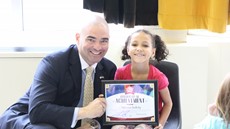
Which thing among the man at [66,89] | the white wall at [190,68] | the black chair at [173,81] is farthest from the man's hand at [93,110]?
the white wall at [190,68]

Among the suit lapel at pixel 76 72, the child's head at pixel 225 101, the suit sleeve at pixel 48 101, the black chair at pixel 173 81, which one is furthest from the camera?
the black chair at pixel 173 81

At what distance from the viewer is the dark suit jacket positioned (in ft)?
5.41

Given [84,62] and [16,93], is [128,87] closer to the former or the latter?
[84,62]

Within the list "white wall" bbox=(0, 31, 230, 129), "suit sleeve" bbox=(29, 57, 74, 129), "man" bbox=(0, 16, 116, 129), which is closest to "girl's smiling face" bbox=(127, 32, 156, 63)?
"man" bbox=(0, 16, 116, 129)

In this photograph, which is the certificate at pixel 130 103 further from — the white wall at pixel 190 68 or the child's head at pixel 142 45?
the white wall at pixel 190 68

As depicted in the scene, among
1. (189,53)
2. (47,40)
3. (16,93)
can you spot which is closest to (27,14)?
(47,40)

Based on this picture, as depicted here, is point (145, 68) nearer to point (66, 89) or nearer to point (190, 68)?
point (66, 89)

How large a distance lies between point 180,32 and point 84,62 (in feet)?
2.99

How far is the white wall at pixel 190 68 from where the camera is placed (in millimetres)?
2371

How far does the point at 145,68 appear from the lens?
6.17 feet

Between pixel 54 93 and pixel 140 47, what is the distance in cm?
50

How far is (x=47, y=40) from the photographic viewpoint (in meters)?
2.72

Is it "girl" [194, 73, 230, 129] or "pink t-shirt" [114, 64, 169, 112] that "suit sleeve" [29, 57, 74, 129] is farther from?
"girl" [194, 73, 230, 129]

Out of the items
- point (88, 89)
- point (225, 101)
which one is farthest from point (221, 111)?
point (88, 89)
